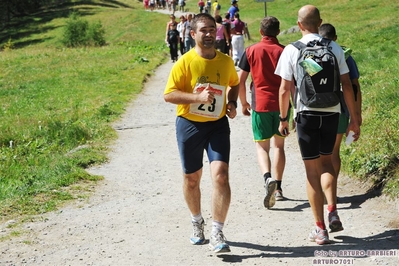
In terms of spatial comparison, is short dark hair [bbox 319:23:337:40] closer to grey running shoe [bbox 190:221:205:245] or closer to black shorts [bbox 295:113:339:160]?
black shorts [bbox 295:113:339:160]

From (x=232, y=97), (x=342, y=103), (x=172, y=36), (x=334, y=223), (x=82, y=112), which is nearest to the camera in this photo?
(x=334, y=223)

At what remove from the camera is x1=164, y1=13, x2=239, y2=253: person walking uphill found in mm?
6441

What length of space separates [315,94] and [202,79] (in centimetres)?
100

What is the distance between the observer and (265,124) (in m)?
8.22

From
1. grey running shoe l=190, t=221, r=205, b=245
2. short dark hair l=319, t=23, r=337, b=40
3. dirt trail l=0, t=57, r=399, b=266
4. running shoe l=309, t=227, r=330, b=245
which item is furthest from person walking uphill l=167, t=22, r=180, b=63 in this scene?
running shoe l=309, t=227, r=330, b=245

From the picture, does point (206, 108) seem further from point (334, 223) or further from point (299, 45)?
point (334, 223)

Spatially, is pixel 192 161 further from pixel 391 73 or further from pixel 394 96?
pixel 391 73

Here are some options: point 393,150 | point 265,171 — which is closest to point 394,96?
point 393,150

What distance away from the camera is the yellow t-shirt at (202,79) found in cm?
650

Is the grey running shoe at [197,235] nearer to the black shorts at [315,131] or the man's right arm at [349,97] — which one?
the black shorts at [315,131]

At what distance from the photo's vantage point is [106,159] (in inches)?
441

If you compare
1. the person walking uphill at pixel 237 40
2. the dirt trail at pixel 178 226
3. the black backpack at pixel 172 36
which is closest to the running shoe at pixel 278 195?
the dirt trail at pixel 178 226

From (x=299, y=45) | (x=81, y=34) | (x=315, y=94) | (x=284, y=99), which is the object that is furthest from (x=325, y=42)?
(x=81, y=34)

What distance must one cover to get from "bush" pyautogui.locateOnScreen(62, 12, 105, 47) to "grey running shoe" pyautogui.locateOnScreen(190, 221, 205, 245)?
1708 inches
